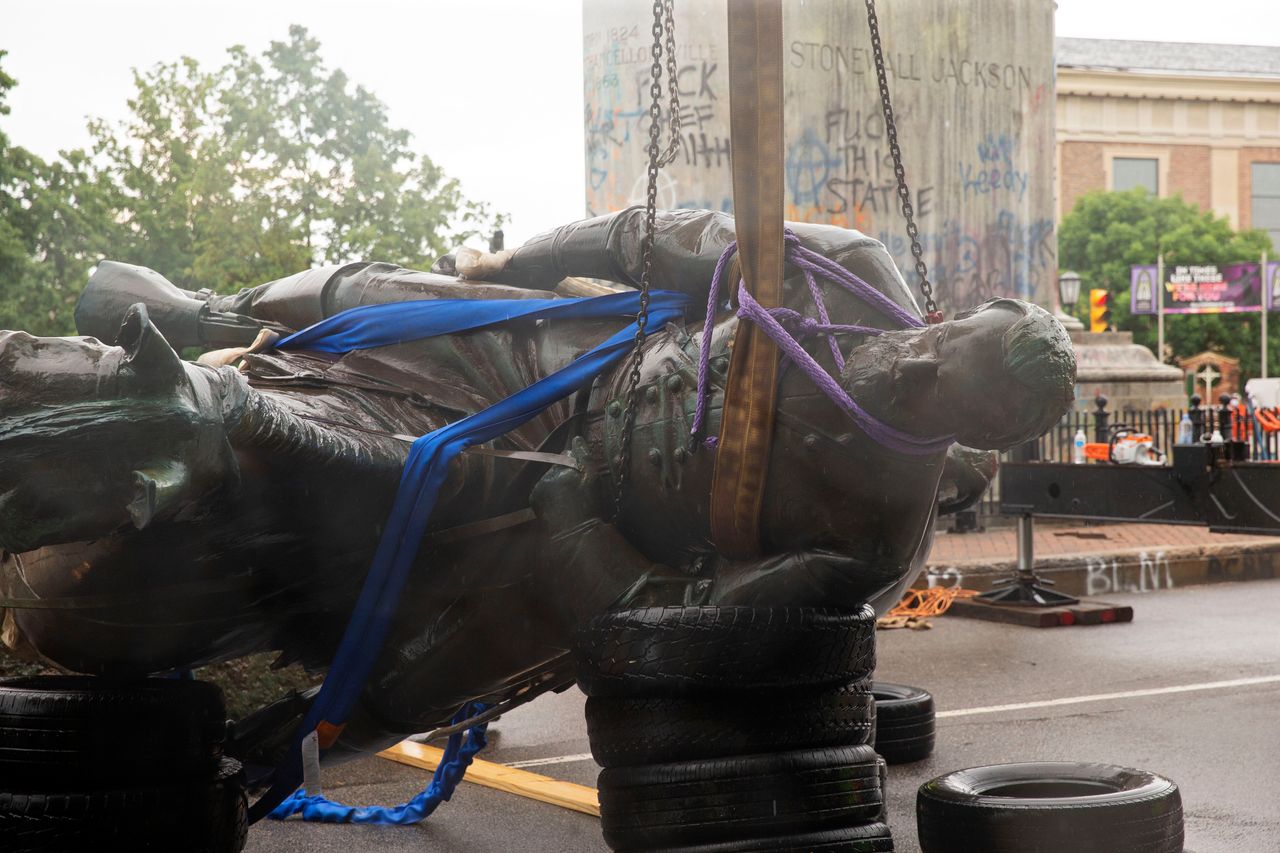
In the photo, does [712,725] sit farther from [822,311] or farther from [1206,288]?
[1206,288]

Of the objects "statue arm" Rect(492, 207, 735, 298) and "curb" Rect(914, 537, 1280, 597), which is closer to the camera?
"statue arm" Rect(492, 207, 735, 298)

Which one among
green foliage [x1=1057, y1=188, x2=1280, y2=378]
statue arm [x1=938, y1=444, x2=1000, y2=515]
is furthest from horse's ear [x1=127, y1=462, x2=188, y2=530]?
green foliage [x1=1057, y1=188, x2=1280, y2=378]

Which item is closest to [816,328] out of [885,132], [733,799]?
[733,799]

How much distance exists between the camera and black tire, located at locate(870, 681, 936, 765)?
5480 mm

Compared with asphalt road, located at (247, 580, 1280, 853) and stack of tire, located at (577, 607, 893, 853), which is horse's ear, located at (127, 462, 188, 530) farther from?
asphalt road, located at (247, 580, 1280, 853)

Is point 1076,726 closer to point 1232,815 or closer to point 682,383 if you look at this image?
point 1232,815

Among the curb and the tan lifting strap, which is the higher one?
the tan lifting strap

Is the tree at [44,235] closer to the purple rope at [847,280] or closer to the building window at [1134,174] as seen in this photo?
the purple rope at [847,280]

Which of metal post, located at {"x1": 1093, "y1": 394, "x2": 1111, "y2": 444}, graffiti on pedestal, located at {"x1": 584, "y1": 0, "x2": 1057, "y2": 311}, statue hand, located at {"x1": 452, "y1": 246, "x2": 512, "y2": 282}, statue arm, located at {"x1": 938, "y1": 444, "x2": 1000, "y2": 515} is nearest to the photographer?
statue arm, located at {"x1": 938, "y1": 444, "x2": 1000, "y2": 515}

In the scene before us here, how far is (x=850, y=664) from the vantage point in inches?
97.3

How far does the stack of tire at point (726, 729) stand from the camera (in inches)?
→ 92.9

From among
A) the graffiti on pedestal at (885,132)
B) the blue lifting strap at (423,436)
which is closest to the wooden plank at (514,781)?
the blue lifting strap at (423,436)

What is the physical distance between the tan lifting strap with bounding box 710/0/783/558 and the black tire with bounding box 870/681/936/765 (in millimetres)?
3213

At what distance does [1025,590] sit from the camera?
10.1 meters
